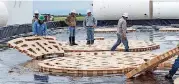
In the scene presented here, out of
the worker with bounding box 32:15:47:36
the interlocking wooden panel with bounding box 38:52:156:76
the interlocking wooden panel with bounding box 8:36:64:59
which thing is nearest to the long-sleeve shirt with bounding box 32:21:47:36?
the worker with bounding box 32:15:47:36

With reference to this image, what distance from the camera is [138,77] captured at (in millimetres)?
10562

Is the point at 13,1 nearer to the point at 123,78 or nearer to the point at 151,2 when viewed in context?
the point at 151,2

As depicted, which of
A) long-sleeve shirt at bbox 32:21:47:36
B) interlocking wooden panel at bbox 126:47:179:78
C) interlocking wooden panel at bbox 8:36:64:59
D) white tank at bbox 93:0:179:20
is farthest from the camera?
white tank at bbox 93:0:179:20

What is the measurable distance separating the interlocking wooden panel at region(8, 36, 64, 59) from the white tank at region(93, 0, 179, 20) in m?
20.0

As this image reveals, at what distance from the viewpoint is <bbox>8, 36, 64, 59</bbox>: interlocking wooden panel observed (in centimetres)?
1411

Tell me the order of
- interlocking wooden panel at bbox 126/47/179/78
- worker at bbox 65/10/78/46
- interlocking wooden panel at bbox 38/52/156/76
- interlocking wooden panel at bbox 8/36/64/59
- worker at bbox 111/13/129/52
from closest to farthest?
interlocking wooden panel at bbox 126/47/179/78 < interlocking wooden panel at bbox 38/52/156/76 < interlocking wooden panel at bbox 8/36/64/59 < worker at bbox 111/13/129/52 < worker at bbox 65/10/78/46

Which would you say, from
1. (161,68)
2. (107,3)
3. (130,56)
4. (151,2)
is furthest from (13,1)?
(161,68)

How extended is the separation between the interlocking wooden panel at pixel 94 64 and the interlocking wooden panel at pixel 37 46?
118 cm

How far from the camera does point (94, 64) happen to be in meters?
12.1

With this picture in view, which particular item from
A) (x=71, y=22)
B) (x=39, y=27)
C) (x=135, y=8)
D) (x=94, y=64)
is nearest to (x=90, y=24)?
(x=71, y=22)

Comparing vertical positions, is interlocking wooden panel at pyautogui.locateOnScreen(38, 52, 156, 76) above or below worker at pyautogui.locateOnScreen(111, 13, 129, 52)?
below

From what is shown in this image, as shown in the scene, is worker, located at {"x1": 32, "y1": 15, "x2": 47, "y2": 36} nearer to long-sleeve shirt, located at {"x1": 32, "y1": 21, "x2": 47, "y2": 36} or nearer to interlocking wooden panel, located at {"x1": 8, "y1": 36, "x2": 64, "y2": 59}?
long-sleeve shirt, located at {"x1": 32, "y1": 21, "x2": 47, "y2": 36}

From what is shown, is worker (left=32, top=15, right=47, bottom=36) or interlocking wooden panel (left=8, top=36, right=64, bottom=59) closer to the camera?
interlocking wooden panel (left=8, top=36, right=64, bottom=59)

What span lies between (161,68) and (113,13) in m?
23.7
